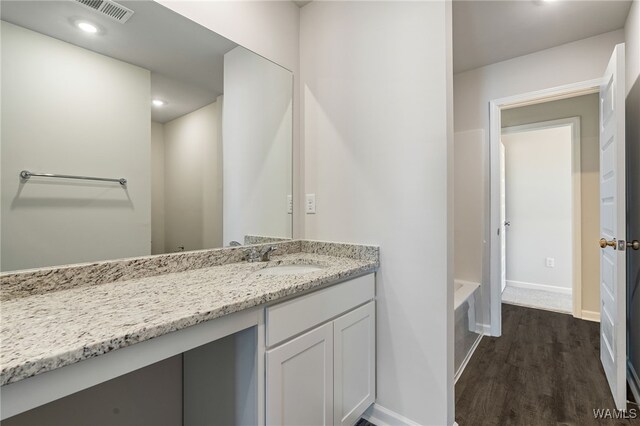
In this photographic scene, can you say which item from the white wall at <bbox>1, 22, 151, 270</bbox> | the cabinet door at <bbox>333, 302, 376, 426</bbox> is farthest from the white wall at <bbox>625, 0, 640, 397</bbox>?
the white wall at <bbox>1, 22, 151, 270</bbox>

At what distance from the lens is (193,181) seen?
1454 mm

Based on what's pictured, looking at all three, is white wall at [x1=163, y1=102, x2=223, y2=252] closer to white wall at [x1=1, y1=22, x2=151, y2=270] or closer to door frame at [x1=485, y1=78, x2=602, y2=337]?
white wall at [x1=1, y1=22, x2=151, y2=270]

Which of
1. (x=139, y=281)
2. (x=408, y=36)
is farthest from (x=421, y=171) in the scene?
(x=139, y=281)

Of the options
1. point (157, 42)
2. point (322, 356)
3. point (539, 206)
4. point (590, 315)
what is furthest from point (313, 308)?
point (539, 206)

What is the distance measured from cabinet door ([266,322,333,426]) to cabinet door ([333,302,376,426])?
6 centimetres

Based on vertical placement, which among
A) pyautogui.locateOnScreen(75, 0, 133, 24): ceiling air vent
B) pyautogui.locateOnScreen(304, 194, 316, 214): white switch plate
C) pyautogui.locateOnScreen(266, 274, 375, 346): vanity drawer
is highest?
pyautogui.locateOnScreen(75, 0, 133, 24): ceiling air vent

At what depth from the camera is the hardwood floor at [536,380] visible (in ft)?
5.38

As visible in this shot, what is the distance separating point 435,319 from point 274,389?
32.2 inches

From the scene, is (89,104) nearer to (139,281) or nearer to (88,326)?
(139,281)

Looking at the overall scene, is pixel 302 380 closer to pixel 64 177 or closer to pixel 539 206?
pixel 64 177

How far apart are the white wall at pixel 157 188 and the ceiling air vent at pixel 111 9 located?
1.31ft

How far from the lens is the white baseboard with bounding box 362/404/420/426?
1.51 meters

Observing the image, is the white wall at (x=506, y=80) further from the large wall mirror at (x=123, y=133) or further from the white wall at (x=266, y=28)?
the large wall mirror at (x=123, y=133)

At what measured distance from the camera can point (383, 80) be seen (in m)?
1.58
